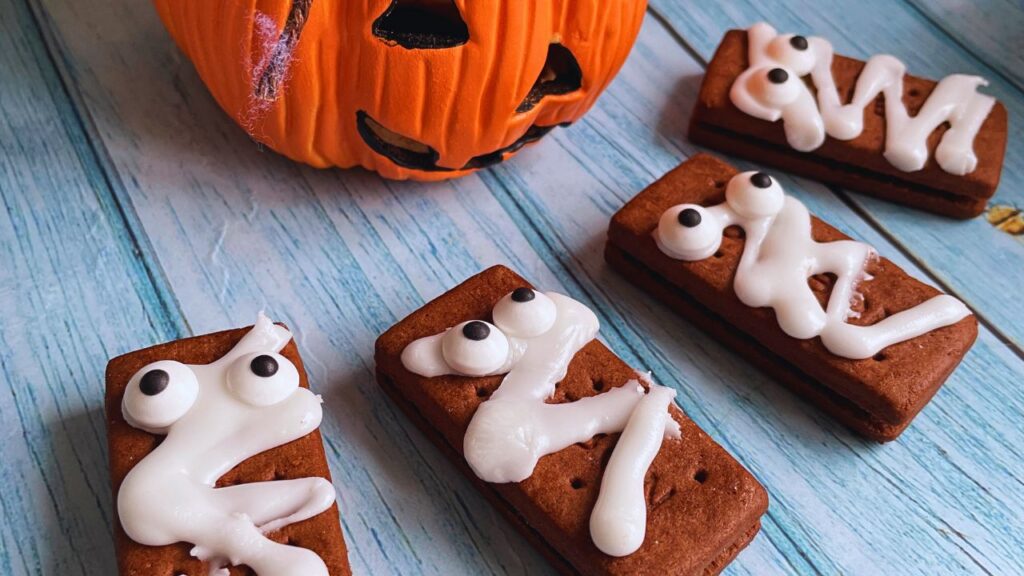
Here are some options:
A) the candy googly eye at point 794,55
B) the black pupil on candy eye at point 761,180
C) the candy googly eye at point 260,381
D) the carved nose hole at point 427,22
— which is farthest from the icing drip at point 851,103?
the candy googly eye at point 260,381

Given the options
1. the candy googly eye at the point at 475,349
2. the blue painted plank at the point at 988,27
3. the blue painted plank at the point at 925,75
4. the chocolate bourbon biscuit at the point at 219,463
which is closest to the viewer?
the chocolate bourbon biscuit at the point at 219,463

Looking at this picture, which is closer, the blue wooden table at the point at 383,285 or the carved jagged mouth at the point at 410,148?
the blue wooden table at the point at 383,285

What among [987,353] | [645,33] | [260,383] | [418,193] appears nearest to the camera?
[260,383]

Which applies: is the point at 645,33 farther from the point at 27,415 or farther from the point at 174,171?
the point at 27,415

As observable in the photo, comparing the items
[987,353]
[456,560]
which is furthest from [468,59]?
[987,353]

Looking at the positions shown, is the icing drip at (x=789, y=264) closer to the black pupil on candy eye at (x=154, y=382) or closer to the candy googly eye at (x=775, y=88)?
the candy googly eye at (x=775, y=88)

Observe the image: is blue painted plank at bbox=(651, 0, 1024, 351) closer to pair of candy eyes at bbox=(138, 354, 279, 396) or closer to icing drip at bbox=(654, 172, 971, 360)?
icing drip at bbox=(654, 172, 971, 360)
